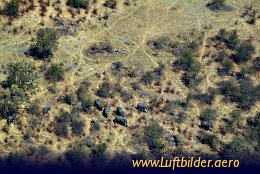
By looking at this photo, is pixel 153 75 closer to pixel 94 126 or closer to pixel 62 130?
pixel 94 126

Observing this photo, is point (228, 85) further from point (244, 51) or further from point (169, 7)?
point (169, 7)

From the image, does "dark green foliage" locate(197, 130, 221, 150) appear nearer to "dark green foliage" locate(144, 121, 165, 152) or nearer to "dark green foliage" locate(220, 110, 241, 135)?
"dark green foliage" locate(220, 110, 241, 135)

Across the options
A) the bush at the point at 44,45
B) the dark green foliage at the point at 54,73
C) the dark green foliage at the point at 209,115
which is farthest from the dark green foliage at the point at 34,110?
the dark green foliage at the point at 209,115

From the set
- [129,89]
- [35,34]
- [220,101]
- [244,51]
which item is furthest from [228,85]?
[35,34]

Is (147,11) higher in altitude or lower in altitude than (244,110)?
higher

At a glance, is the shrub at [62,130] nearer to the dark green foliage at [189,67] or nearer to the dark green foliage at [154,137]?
the dark green foliage at [154,137]

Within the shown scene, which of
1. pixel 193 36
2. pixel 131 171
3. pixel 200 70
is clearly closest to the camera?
pixel 131 171

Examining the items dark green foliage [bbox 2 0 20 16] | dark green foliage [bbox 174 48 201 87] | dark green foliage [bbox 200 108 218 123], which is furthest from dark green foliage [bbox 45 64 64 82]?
dark green foliage [bbox 200 108 218 123]

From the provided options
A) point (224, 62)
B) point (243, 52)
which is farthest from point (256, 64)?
point (224, 62)
